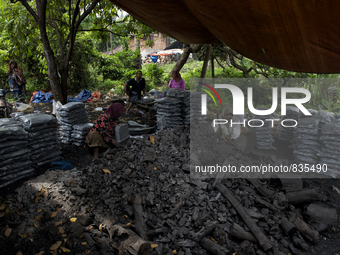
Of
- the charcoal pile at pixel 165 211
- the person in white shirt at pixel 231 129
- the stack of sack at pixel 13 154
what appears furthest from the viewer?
the person in white shirt at pixel 231 129

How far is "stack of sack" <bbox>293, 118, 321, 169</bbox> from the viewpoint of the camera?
14.7 ft

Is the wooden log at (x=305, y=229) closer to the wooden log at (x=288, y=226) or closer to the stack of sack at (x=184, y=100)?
the wooden log at (x=288, y=226)

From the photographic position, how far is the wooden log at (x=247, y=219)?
2.79 m

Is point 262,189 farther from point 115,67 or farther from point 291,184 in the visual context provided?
point 115,67

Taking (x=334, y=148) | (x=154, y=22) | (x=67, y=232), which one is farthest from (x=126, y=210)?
(x=334, y=148)

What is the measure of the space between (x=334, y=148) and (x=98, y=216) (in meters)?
4.25

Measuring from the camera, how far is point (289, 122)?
561 cm

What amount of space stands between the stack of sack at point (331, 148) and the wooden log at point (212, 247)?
2.87m

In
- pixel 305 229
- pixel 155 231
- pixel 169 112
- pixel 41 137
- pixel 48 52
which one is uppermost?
pixel 48 52

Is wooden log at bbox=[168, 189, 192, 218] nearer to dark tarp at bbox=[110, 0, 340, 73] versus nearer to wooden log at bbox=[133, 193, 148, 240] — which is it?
wooden log at bbox=[133, 193, 148, 240]

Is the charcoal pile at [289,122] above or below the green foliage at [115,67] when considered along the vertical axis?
below

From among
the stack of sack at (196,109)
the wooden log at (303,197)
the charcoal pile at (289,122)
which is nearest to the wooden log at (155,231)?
the wooden log at (303,197)

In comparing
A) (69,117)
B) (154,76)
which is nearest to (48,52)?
(69,117)

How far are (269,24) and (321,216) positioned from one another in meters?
3.36
